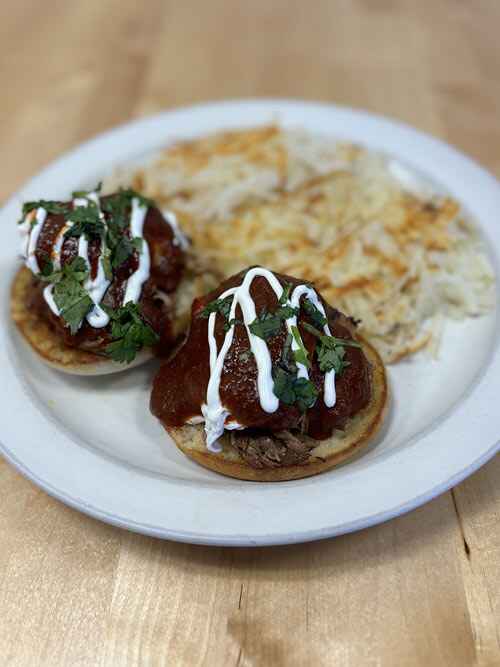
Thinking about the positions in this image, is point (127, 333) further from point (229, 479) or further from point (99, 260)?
point (229, 479)

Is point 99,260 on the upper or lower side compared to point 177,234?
upper

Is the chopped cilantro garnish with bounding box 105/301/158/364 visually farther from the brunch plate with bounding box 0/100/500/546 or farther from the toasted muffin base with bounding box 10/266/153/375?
the brunch plate with bounding box 0/100/500/546

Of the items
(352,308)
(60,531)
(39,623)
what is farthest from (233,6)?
(39,623)

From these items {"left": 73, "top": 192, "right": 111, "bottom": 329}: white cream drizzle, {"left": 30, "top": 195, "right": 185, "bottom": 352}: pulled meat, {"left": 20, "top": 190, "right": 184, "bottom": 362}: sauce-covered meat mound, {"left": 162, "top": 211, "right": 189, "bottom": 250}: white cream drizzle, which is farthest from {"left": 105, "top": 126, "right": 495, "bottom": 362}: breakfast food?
{"left": 73, "top": 192, "right": 111, "bottom": 329}: white cream drizzle

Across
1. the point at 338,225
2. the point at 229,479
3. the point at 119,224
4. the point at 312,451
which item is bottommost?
the point at 229,479

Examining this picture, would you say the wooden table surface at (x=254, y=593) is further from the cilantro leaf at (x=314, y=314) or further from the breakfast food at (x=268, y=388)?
the cilantro leaf at (x=314, y=314)

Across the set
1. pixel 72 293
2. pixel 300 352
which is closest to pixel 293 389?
pixel 300 352

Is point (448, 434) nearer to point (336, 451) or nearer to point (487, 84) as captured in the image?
point (336, 451)
